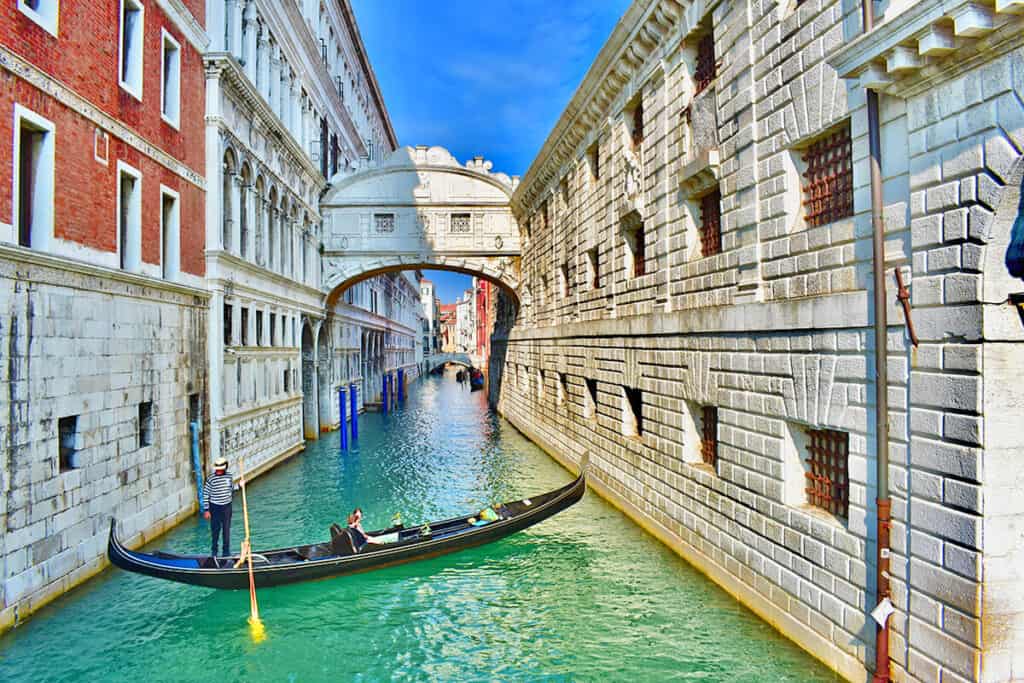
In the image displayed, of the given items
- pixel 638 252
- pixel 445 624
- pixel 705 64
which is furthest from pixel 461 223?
pixel 445 624

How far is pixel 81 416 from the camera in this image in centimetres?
868

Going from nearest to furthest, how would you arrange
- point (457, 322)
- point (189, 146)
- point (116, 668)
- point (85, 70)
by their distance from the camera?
point (116, 668) < point (85, 70) < point (189, 146) < point (457, 322)

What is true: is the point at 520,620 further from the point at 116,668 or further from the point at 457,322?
the point at 457,322

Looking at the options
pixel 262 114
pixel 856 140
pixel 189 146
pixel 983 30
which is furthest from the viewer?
pixel 262 114

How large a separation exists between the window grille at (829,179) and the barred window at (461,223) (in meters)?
17.1

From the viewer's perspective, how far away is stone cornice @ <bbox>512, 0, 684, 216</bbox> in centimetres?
1038

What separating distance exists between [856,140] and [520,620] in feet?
20.3

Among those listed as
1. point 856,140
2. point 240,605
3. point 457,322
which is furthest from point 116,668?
point 457,322

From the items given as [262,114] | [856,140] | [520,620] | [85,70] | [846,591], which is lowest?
[520,620]

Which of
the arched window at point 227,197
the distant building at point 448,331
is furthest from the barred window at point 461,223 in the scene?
the distant building at point 448,331

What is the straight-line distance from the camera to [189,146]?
12477mm

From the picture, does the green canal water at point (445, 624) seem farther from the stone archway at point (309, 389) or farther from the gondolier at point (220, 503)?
the stone archway at point (309, 389)

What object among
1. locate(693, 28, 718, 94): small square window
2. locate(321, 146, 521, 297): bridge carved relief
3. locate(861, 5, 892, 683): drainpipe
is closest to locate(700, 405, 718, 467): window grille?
locate(861, 5, 892, 683): drainpipe

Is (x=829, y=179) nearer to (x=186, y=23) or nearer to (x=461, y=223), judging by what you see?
(x=186, y=23)
